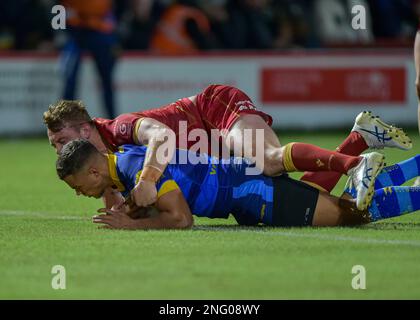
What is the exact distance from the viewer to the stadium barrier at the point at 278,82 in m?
18.6

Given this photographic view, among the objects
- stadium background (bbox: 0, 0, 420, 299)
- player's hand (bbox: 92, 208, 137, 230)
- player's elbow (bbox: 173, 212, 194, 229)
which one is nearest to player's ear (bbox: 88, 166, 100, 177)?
player's hand (bbox: 92, 208, 137, 230)

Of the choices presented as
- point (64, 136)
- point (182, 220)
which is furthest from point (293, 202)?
point (64, 136)

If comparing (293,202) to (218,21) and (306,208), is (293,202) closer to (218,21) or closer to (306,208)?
(306,208)

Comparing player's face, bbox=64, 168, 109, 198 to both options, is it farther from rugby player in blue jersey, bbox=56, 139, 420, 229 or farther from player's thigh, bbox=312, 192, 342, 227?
player's thigh, bbox=312, 192, 342, 227

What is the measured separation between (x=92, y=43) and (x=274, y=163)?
29.7ft

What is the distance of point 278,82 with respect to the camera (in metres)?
19.0

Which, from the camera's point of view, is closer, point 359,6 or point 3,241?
point 3,241

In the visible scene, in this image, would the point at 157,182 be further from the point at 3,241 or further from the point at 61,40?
the point at 61,40

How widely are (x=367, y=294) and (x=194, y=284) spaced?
0.98m

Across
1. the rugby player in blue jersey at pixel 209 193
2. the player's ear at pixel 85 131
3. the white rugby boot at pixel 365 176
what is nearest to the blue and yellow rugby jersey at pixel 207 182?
the rugby player in blue jersey at pixel 209 193

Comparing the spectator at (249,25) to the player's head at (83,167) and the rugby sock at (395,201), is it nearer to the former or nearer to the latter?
the rugby sock at (395,201)

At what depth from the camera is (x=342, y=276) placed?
7.06 m

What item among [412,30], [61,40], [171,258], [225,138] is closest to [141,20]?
[61,40]

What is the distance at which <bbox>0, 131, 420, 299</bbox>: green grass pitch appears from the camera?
673 centimetres
